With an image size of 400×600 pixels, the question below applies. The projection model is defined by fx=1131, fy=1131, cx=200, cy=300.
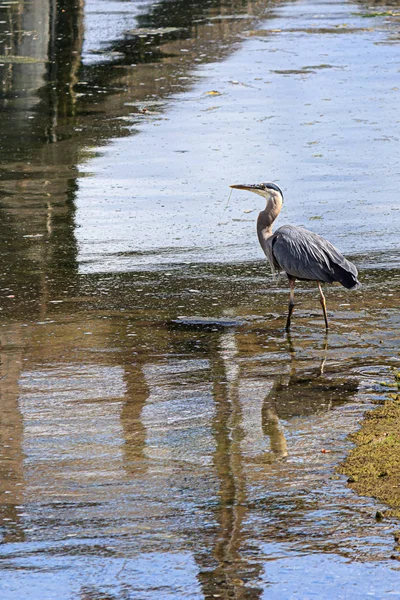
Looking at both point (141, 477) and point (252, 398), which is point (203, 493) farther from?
point (252, 398)

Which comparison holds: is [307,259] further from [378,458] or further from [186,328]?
[378,458]

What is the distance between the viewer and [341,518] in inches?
221

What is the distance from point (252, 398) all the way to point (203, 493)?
174 cm

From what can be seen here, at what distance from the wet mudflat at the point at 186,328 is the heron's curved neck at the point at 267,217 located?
→ 23.1 inches

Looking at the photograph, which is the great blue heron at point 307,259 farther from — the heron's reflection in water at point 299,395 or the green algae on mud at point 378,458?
the green algae on mud at point 378,458

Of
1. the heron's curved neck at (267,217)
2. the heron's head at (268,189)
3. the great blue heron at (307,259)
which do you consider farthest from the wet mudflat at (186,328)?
the heron's head at (268,189)

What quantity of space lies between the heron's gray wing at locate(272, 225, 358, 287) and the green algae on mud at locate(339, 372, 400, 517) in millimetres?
2183

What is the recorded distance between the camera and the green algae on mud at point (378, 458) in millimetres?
5934

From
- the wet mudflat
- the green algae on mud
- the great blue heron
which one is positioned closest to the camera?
the wet mudflat

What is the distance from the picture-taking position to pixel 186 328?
9391 millimetres

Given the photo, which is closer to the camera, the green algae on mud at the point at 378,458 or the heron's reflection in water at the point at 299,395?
the green algae on mud at the point at 378,458

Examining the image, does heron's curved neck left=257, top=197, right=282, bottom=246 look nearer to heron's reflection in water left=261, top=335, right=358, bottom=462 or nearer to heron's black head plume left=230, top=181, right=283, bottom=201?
heron's black head plume left=230, top=181, right=283, bottom=201

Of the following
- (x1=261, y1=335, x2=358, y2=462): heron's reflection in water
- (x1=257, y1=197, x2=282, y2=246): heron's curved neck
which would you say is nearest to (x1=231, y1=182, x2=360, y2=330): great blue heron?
(x1=257, y1=197, x2=282, y2=246): heron's curved neck

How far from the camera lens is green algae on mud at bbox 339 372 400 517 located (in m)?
5.93
